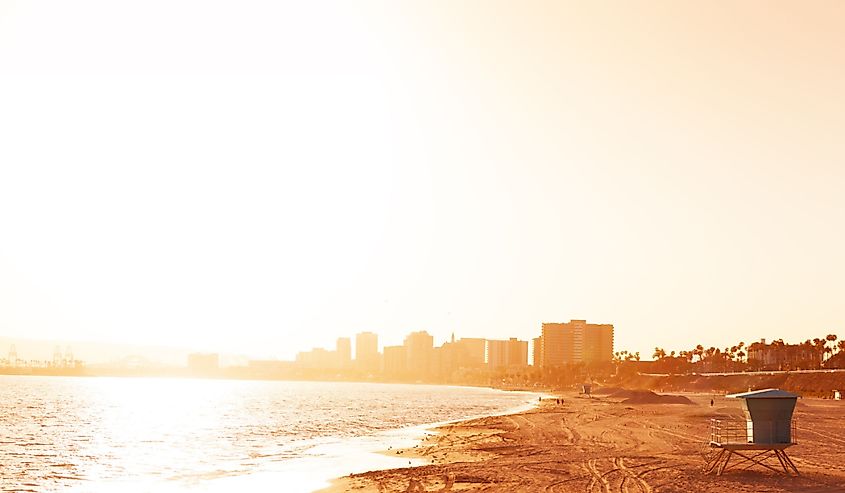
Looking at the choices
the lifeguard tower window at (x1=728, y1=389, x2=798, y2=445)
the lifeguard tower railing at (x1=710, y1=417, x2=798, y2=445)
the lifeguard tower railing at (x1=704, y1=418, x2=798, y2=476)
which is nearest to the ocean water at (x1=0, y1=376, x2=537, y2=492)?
the lifeguard tower railing at (x1=710, y1=417, x2=798, y2=445)

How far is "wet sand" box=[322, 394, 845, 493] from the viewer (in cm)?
2652

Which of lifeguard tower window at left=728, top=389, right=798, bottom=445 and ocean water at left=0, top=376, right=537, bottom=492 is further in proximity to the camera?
ocean water at left=0, top=376, right=537, bottom=492

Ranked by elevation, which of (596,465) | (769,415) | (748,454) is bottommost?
(596,465)

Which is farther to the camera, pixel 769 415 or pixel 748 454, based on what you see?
pixel 748 454

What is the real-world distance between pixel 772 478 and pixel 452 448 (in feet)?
69.7

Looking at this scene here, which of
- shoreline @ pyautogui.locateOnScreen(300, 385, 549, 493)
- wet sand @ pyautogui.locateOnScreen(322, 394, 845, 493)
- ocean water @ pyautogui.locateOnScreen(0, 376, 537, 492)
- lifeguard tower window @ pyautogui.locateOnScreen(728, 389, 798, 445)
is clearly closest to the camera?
wet sand @ pyautogui.locateOnScreen(322, 394, 845, 493)

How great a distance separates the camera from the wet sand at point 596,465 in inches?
1044

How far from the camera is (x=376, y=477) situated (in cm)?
3309

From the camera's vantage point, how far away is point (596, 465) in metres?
32.3

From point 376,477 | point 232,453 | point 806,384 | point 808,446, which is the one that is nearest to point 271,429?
point 232,453

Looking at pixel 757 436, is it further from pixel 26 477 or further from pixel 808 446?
pixel 26 477

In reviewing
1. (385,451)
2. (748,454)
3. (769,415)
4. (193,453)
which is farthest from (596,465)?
(193,453)

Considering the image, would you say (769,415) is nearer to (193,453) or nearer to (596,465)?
(596,465)

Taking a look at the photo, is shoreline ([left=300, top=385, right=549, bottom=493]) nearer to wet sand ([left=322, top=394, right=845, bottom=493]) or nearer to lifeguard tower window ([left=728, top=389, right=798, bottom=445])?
wet sand ([left=322, top=394, right=845, bottom=493])
